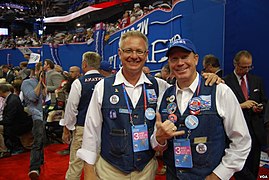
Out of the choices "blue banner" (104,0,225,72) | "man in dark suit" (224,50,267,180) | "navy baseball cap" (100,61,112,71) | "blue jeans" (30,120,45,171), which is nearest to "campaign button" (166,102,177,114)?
"man in dark suit" (224,50,267,180)

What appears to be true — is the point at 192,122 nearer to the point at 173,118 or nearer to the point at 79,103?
the point at 173,118

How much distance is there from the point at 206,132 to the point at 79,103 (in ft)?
5.07

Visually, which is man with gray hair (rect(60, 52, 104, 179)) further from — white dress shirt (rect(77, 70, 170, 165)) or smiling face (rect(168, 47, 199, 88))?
smiling face (rect(168, 47, 199, 88))

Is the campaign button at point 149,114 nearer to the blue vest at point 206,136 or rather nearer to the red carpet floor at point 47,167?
the blue vest at point 206,136

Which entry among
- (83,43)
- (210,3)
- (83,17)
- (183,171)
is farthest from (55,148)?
(210,3)

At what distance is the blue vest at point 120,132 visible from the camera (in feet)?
4.62

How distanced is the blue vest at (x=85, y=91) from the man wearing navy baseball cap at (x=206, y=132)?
1.32 metres

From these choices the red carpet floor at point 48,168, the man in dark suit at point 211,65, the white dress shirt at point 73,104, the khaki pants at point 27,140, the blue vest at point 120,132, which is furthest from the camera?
the khaki pants at point 27,140

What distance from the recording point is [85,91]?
2488mm

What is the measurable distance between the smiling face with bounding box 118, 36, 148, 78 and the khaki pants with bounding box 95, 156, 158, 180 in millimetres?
513

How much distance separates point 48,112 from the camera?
307 cm

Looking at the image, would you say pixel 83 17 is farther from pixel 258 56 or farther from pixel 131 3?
pixel 258 56

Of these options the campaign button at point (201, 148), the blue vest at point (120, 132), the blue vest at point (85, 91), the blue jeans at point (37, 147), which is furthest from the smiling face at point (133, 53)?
the blue jeans at point (37, 147)

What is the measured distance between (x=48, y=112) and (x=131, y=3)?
1640 millimetres
